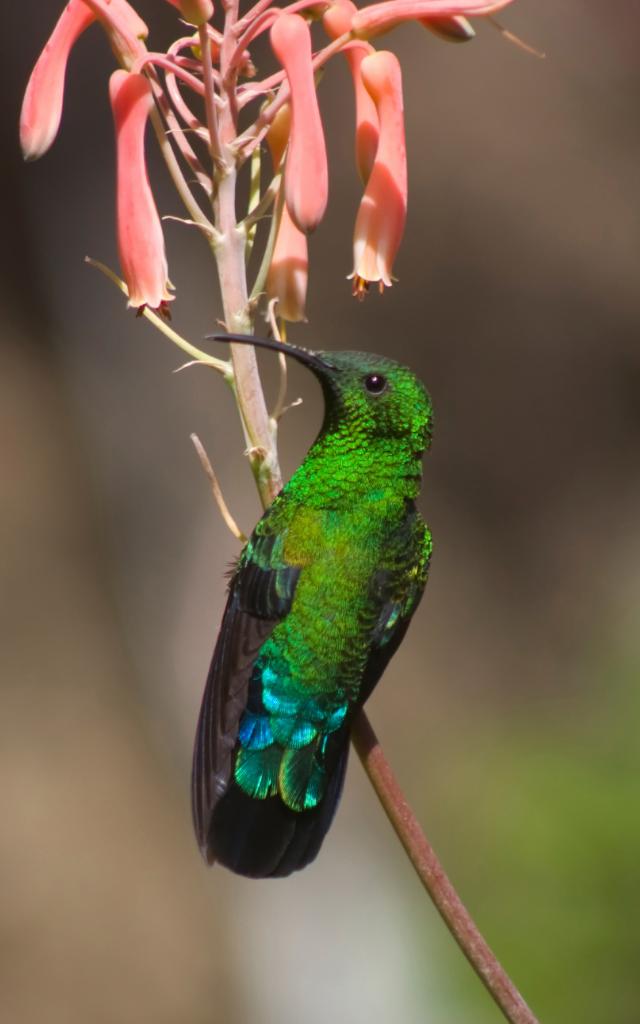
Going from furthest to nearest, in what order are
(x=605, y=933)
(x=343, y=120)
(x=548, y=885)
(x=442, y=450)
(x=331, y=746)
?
(x=442, y=450)
(x=343, y=120)
(x=548, y=885)
(x=605, y=933)
(x=331, y=746)

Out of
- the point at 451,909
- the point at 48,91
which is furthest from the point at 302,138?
the point at 451,909

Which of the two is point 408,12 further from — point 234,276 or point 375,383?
point 375,383

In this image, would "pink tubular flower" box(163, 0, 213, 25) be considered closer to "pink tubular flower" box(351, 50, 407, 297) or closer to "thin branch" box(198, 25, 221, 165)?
"thin branch" box(198, 25, 221, 165)

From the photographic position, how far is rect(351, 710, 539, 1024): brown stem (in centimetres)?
152

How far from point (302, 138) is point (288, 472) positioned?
4.13 metres

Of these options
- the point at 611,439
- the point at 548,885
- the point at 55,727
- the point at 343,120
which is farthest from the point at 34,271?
the point at 548,885

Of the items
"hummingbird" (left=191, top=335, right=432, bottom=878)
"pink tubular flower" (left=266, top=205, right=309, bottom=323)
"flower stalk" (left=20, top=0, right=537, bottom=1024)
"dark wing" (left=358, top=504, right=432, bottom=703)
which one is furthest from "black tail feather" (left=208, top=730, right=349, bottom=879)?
"pink tubular flower" (left=266, top=205, right=309, bottom=323)

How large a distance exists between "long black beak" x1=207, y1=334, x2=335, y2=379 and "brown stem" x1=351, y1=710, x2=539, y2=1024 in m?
0.61

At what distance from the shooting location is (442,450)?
6.29 meters

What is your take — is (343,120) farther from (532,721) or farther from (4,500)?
(532,721)

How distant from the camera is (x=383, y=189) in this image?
186 cm

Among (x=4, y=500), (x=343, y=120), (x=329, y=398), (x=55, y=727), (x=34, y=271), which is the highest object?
(x=329, y=398)

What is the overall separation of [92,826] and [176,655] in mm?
868

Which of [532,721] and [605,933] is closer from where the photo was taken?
[605,933]
